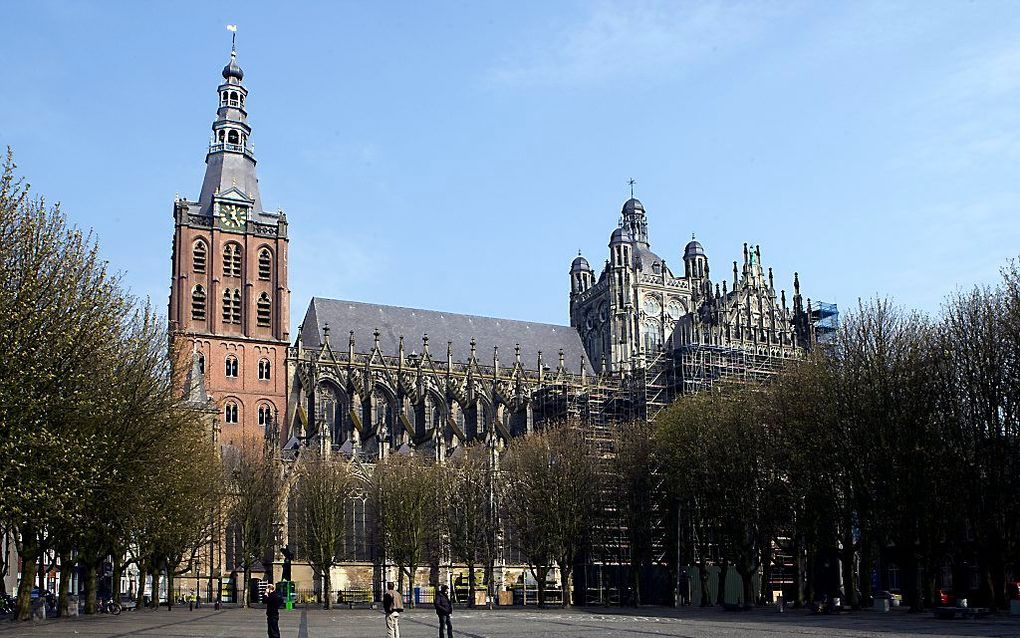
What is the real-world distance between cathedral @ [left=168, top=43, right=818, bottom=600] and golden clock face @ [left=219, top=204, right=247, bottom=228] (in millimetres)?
134

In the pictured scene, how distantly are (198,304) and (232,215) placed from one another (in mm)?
9442

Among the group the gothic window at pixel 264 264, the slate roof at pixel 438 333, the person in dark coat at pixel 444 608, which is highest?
the gothic window at pixel 264 264

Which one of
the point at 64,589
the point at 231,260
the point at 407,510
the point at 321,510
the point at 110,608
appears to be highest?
the point at 231,260

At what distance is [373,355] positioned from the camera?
112 m

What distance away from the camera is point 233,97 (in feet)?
368

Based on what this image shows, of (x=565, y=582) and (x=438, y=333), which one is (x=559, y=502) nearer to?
(x=565, y=582)

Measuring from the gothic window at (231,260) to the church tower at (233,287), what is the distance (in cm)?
9

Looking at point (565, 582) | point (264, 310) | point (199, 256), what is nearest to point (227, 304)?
point (264, 310)

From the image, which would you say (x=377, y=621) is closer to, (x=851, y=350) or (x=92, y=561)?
(x=92, y=561)

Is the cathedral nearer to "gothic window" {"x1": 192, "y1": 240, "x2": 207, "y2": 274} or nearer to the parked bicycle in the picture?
"gothic window" {"x1": 192, "y1": 240, "x2": 207, "y2": 274}

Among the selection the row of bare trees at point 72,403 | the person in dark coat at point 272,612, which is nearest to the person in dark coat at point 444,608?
the person in dark coat at point 272,612

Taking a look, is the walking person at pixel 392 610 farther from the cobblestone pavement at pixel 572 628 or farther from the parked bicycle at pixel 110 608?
the parked bicycle at pixel 110 608

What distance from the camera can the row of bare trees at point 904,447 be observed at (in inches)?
2180

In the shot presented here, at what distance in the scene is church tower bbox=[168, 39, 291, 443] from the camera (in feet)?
340
